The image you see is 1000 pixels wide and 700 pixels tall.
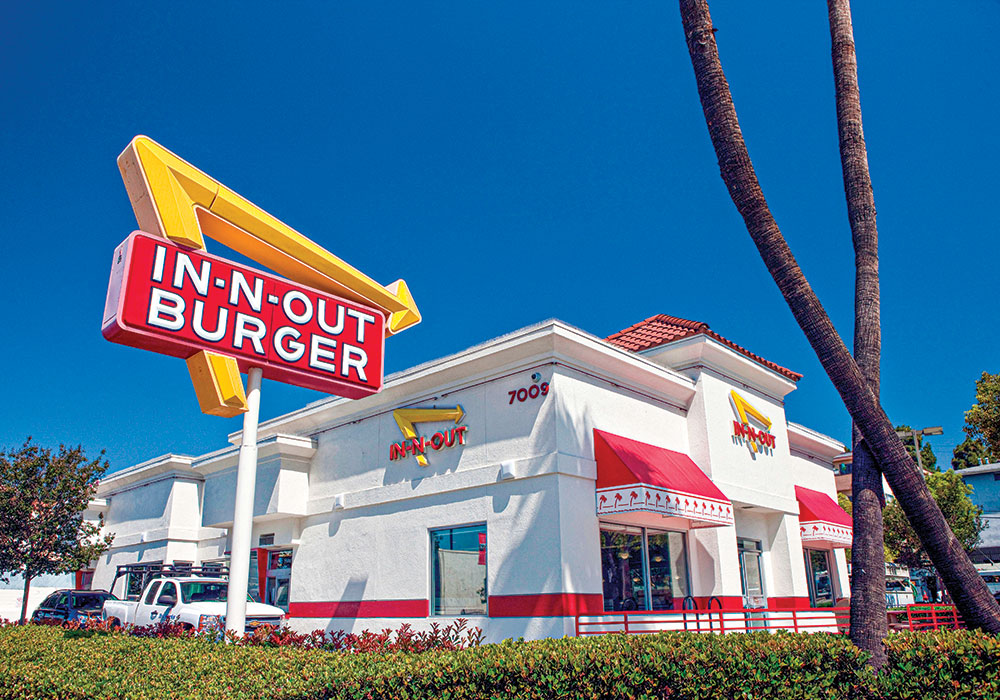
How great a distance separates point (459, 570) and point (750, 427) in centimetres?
904

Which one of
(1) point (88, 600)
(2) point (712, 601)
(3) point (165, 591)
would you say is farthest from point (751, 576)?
(1) point (88, 600)

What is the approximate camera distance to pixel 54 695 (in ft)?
25.2

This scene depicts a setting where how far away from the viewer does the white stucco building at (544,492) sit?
51.9 ft

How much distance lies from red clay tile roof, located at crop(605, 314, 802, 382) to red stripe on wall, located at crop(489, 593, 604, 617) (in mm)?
6888

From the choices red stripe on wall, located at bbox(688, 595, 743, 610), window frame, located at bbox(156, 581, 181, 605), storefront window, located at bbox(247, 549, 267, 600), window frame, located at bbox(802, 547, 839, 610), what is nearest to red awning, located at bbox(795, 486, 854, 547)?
window frame, located at bbox(802, 547, 839, 610)

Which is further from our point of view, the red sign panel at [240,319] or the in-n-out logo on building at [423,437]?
the in-n-out logo on building at [423,437]

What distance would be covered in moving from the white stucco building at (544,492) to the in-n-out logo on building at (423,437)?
0.18 feet

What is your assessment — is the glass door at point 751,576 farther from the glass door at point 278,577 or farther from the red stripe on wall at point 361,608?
the glass door at point 278,577

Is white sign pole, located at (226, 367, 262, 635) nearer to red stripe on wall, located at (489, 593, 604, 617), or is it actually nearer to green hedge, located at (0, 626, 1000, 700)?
green hedge, located at (0, 626, 1000, 700)

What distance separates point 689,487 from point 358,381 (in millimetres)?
8233

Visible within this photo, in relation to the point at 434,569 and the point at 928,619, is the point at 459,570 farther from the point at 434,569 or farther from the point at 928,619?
the point at 928,619

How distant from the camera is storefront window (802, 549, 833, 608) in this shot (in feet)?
78.0

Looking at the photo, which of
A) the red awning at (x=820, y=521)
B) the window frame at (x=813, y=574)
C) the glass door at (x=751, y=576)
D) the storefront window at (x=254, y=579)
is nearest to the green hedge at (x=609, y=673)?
the glass door at (x=751, y=576)

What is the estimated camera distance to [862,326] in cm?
1006
